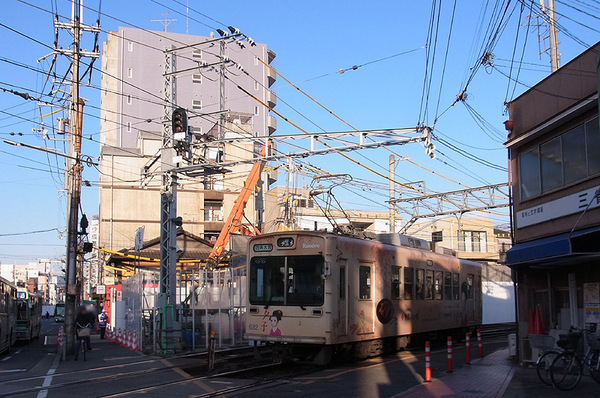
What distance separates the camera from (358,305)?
50.8 ft

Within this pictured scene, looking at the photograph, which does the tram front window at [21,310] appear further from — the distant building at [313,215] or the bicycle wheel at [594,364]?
the bicycle wheel at [594,364]

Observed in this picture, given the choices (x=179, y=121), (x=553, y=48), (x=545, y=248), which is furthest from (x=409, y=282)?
(x=179, y=121)

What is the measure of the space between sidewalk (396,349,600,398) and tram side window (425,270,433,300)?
4.76 m

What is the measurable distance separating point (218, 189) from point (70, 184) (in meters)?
36.0

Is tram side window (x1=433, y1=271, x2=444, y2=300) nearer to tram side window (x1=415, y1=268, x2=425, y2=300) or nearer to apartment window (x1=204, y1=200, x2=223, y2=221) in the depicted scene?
tram side window (x1=415, y1=268, x2=425, y2=300)

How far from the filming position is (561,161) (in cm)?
1380

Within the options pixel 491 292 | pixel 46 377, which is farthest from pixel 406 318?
pixel 491 292

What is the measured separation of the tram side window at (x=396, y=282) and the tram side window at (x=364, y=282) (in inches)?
57.7

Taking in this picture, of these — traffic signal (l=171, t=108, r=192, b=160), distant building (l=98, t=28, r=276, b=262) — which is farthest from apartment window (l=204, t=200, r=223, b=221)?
traffic signal (l=171, t=108, r=192, b=160)

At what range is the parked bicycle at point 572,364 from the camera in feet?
36.1

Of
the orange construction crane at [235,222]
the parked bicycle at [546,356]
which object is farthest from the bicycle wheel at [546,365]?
the orange construction crane at [235,222]

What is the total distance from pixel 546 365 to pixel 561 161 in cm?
475

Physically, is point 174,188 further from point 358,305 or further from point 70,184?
point 358,305

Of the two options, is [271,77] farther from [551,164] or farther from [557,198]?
[557,198]
